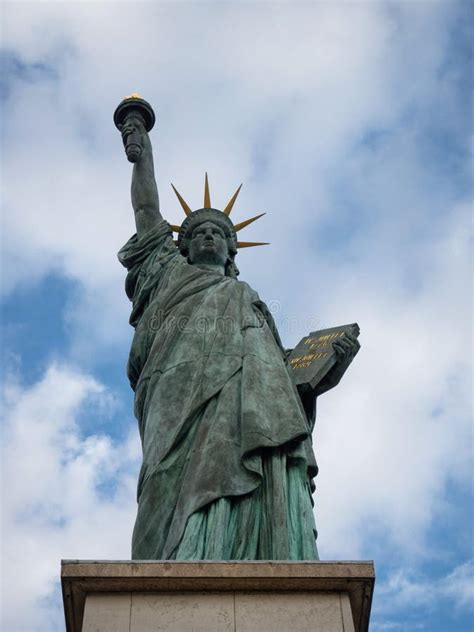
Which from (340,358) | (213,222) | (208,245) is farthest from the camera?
(213,222)

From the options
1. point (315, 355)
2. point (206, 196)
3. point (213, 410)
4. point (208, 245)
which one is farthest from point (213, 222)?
point (213, 410)

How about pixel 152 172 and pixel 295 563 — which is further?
pixel 152 172

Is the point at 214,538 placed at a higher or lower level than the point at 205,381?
lower

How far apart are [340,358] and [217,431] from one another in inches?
86.5

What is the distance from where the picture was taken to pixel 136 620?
6727 millimetres

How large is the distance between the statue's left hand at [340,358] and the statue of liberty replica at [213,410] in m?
0.01

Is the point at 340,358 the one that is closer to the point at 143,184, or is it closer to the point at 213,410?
the point at 213,410

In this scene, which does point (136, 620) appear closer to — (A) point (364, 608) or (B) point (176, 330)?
(A) point (364, 608)

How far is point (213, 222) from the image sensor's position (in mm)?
11750

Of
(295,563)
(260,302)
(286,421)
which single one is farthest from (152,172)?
(295,563)

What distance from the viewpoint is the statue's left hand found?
34.4 ft

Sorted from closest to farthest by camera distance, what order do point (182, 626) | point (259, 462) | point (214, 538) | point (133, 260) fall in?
point (182, 626)
point (214, 538)
point (259, 462)
point (133, 260)

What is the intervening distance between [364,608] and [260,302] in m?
4.11

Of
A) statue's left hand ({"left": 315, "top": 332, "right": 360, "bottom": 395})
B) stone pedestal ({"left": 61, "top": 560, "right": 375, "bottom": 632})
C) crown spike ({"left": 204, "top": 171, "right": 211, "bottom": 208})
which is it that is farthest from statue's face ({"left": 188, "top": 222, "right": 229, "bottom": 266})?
stone pedestal ({"left": 61, "top": 560, "right": 375, "bottom": 632})
